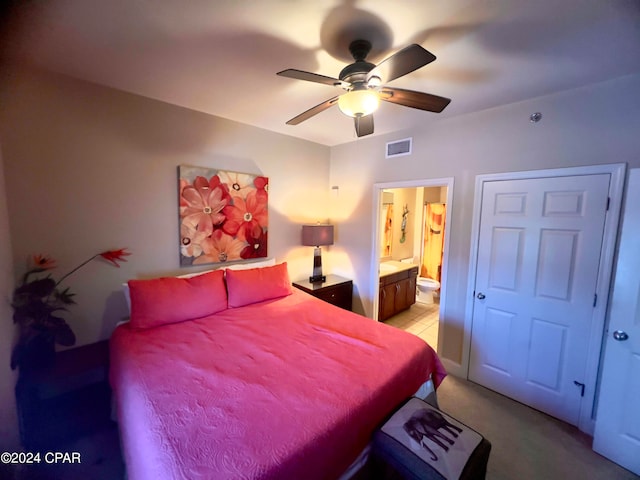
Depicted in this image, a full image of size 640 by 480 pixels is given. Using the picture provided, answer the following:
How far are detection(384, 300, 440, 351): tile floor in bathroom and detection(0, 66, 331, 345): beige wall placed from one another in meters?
3.05

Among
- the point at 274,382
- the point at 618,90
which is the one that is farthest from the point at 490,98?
the point at 274,382

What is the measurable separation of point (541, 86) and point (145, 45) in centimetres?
270

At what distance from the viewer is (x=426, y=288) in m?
4.25

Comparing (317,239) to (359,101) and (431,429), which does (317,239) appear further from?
(431,429)

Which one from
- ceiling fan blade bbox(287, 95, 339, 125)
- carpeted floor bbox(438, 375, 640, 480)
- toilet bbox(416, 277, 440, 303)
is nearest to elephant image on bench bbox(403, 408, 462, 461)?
carpeted floor bbox(438, 375, 640, 480)

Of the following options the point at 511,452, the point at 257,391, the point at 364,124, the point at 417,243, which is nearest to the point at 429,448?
the point at 257,391

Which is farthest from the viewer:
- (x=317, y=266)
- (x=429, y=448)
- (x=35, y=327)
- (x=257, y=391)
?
(x=317, y=266)

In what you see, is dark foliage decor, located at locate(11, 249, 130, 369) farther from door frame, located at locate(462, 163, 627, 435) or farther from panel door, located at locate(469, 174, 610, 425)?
door frame, located at locate(462, 163, 627, 435)

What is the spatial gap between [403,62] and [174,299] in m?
2.22

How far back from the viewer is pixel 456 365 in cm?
257

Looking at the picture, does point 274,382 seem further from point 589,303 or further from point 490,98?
point 490,98

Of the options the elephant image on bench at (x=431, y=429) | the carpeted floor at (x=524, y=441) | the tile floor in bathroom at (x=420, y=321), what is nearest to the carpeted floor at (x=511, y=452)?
the carpeted floor at (x=524, y=441)

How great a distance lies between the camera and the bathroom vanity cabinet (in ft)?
11.6

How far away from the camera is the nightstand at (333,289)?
122 inches
